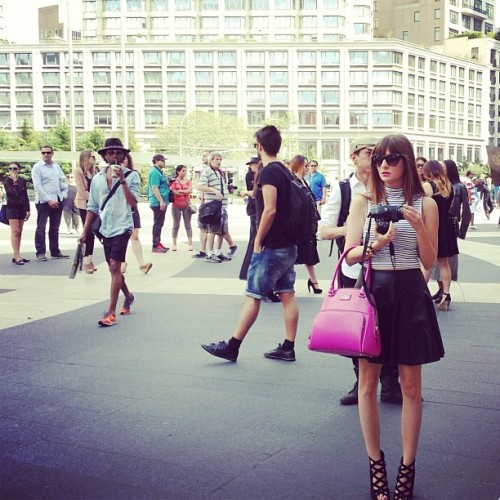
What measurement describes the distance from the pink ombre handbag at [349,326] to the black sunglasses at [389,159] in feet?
1.79

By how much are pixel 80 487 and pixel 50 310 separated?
5.67 meters

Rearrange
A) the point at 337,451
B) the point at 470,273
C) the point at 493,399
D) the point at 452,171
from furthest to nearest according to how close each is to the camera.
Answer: the point at 470,273
the point at 452,171
the point at 493,399
the point at 337,451

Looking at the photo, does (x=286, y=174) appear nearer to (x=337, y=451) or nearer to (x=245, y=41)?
(x=337, y=451)

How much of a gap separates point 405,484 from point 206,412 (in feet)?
6.01

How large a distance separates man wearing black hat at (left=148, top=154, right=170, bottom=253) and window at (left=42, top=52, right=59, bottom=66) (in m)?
105

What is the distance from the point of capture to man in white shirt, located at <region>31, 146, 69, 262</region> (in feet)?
47.8

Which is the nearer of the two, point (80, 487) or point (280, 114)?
point (80, 487)

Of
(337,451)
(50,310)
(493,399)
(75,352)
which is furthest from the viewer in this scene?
(50,310)

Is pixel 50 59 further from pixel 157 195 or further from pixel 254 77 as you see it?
pixel 157 195

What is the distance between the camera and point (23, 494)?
3898 millimetres

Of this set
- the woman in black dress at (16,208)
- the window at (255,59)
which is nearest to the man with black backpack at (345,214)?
the woman in black dress at (16,208)

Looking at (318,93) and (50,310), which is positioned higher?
(318,93)

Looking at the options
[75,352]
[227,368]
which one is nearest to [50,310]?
[75,352]

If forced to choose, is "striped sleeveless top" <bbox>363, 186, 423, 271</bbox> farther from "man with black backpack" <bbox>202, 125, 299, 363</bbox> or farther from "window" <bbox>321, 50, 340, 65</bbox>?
"window" <bbox>321, 50, 340, 65</bbox>
